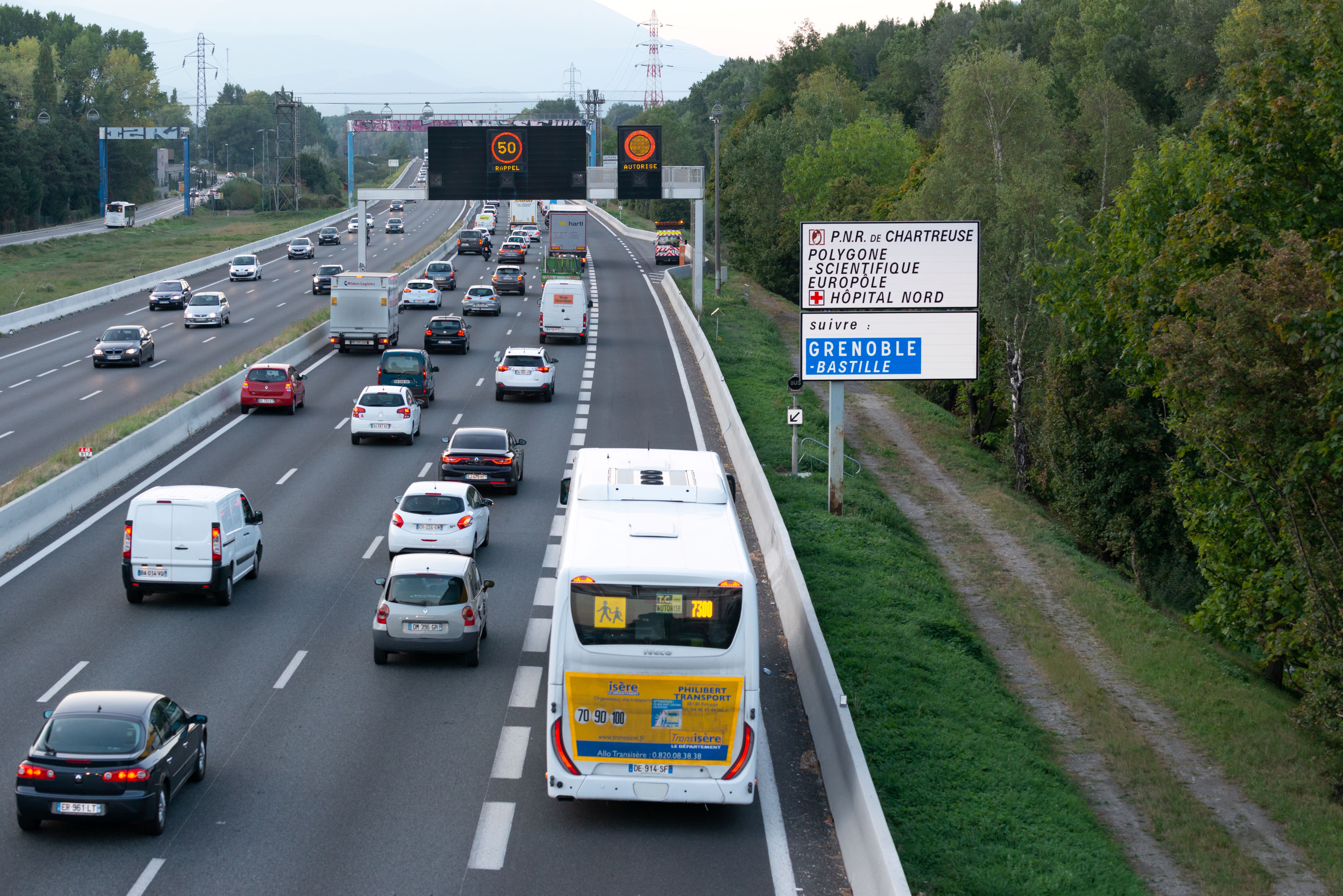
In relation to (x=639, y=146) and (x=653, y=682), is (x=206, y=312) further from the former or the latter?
(x=653, y=682)

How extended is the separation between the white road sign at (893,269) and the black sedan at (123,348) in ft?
101

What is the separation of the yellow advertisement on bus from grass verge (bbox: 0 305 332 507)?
18.2 meters

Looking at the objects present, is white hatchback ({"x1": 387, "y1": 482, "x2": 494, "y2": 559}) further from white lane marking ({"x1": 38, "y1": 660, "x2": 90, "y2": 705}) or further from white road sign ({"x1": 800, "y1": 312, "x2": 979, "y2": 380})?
white road sign ({"x1": 800, "y1": 312, "x2": 979, "y2": 380})

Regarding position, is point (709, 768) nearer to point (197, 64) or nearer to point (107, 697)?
point (107, 697)

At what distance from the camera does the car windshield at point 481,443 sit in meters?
30.2

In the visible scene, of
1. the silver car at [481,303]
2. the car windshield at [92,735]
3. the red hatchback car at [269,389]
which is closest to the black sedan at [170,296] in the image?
the silver car at [481,303]

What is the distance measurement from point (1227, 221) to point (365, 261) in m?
54.3

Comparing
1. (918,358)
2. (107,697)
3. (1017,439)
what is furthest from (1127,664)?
(1017,439)

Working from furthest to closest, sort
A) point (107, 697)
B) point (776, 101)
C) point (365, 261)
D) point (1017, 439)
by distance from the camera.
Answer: point (776, 101) → point (365, 261) → point (1017, 439) → point (107, 697)

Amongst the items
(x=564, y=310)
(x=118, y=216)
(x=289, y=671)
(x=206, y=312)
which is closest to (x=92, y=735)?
(x=289, y=671)

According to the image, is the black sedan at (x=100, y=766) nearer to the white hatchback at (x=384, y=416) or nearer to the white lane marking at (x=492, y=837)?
the white lane marking at (x=492, y=837)

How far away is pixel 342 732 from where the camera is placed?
1675cm

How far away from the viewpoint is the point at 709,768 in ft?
45.0

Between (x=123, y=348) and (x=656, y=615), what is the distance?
40.8m
